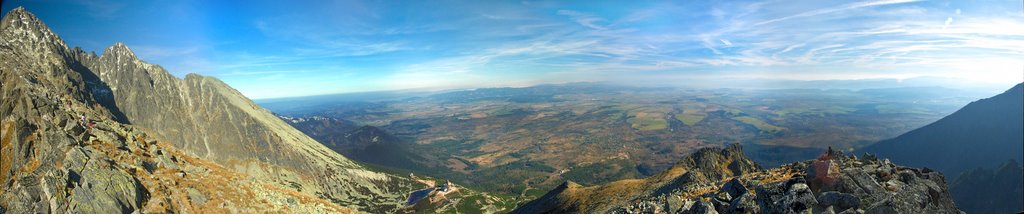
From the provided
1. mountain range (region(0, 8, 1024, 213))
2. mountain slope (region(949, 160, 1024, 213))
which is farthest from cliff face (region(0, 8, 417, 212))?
mountain slope (region(949, 160, 1024, 213))

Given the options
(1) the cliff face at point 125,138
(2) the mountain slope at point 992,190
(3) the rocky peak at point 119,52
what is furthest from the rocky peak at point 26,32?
(2) the mountain slope at point 992,190

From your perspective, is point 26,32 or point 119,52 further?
point 119,52

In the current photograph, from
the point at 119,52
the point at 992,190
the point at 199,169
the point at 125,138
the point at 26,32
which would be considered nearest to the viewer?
the point at 125,138

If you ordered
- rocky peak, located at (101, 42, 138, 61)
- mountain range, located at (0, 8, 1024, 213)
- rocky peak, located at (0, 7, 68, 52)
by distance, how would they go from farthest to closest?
rocky peak, located at (101, 42, 138, 61)
rocky peak, located at (0, 7, 68, 52)
mountain range, located at (0, 8, 1024, 213)

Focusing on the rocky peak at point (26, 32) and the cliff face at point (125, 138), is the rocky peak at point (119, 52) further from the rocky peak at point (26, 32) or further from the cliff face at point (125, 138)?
the rocky peak at point (26, 32)

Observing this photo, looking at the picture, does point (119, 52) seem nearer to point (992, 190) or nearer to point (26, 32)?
point (26, 32)

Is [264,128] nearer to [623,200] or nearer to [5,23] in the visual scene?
[5,23]

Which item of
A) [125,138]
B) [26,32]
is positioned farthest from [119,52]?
[125,138]

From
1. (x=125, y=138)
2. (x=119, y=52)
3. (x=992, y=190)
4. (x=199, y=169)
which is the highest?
(x=119, y=52)

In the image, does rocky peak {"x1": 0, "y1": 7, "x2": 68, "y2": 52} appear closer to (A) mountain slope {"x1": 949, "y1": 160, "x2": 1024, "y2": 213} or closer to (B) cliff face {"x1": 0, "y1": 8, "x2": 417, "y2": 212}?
(B) cliff face {"x1": 0, "y1": 8, "x2": 417, "y2": 212}
